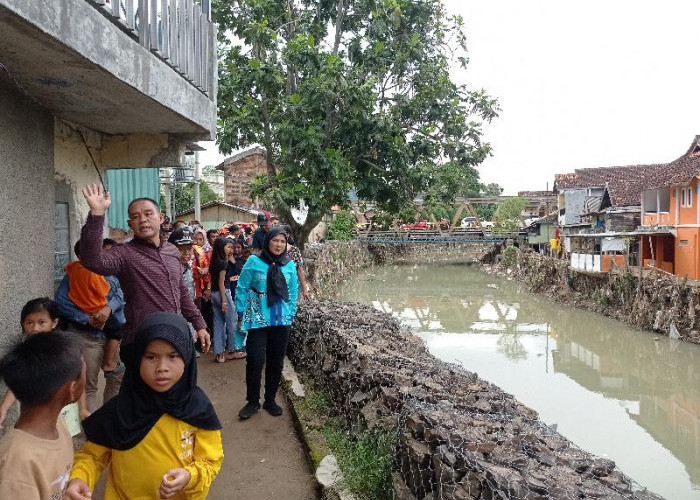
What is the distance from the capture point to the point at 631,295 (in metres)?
18.1

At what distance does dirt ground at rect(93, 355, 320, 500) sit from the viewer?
366 centimetres

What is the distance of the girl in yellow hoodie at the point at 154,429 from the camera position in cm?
206

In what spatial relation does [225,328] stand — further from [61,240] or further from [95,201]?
[95,201]

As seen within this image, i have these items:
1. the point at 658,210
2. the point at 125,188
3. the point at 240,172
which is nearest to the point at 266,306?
the point at 125,188

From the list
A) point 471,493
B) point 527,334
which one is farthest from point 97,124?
point 527,334

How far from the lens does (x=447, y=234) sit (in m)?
35.8

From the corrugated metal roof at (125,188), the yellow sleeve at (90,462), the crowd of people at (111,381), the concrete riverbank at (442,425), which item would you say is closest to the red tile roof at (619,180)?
the corrugated metal roof at (125,188)

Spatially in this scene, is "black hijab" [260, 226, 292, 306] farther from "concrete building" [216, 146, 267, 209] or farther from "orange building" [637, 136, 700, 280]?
"concrete building" [216, 146, 267, 209]

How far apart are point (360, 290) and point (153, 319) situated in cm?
2451

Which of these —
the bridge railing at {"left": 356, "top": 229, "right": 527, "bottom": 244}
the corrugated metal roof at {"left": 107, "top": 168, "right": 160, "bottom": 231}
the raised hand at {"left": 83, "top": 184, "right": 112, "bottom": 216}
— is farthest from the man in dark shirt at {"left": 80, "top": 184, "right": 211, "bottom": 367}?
the bridge railing at {"left": 356, "top": 229, "right": 527, "bottom": 244}

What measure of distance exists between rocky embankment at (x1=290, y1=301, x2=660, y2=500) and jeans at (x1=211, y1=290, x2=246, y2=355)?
53.7 inches

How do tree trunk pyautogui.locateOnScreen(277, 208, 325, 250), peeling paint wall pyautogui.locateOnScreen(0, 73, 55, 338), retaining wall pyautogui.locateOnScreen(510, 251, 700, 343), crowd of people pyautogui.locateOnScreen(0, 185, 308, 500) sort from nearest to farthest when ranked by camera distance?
crowd of people pyautogui.locateOnScreen(0, 185, 308, 500), peeling paint wall pyautogui.locateOnScreen(0, 73, 55, 338), tree trunk pyautogui.locateOnScreen(277, 208, 325, 250), retaining wall pyautogui.locateOnScreen(510, 251, 700, 343)

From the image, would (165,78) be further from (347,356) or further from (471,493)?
(471,493)

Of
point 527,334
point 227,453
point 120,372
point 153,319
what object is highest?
point 153,319
